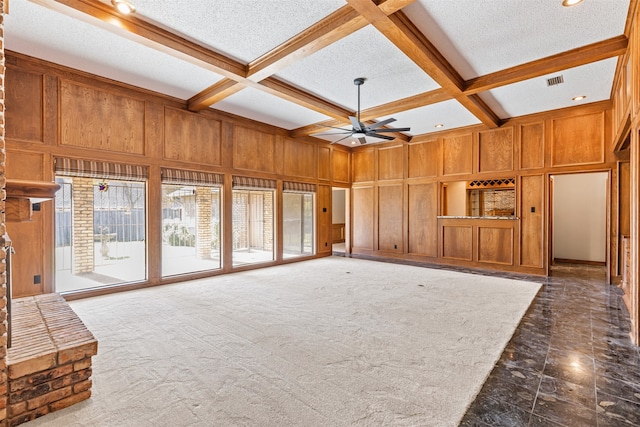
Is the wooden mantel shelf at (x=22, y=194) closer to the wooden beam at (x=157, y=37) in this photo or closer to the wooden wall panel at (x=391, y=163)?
the wooden beam at (x=157, y=37)

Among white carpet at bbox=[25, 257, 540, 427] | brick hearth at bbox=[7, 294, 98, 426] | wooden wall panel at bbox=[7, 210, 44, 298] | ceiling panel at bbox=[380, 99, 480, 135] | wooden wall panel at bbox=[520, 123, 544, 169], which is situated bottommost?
white carpet at bbox=[25, 257, 540, 427]

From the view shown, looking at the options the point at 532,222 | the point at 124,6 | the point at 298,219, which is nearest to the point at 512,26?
the point at 124,6

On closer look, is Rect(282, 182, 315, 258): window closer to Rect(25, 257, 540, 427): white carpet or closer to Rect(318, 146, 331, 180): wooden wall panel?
Rect(318, 146, 331, 180): wooden wall panel

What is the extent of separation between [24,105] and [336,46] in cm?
416

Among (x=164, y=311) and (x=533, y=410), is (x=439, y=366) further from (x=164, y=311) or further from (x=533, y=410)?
(x=164, y=311)

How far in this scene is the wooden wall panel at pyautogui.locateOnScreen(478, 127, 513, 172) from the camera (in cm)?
662

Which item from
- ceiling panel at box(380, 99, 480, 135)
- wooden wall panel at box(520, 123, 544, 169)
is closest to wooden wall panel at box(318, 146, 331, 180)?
ceiling panel at box(380, 99, 480, 135)

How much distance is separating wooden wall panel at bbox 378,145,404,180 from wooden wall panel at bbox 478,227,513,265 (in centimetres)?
255

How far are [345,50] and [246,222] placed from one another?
5.44 meters

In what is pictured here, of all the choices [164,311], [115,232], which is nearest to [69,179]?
[115,232]

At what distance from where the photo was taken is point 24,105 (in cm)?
403

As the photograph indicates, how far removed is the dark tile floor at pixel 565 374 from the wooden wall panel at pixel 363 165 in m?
5.63

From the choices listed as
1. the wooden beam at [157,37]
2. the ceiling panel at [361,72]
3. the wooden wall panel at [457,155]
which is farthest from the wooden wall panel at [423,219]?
the wooden beam at [157,37]

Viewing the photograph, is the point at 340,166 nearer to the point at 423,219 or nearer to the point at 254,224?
the point at 423,219
